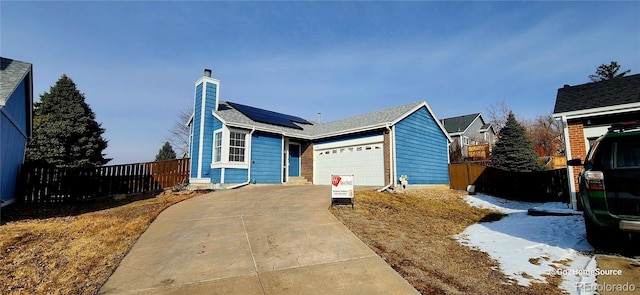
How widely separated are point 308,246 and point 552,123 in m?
47.9

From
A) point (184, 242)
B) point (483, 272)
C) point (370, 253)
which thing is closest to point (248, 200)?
point (184, 242)

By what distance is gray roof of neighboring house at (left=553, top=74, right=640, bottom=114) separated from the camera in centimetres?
900

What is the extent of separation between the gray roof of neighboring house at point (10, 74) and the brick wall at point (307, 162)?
42.8ft

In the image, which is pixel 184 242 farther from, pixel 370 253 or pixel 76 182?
pixel 76 182

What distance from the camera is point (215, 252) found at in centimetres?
509

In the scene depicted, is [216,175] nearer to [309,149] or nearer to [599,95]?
[309,149]

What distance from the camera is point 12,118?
1050 centimetres

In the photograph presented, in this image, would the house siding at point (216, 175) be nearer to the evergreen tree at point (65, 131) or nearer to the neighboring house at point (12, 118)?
the neighboring house at point (12, 118)

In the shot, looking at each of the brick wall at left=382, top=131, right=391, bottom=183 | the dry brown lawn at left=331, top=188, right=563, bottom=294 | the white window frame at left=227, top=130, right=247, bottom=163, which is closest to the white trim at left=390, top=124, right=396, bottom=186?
the brick wall at left=382, top=131, right=391, bottom=183

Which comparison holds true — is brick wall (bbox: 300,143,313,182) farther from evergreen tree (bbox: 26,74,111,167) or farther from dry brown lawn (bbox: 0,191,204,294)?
evergreen tree (bbox: 26,74,111,167)

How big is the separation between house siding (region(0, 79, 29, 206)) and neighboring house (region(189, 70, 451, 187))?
6.32 meters

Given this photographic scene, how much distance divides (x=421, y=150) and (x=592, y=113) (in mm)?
8003

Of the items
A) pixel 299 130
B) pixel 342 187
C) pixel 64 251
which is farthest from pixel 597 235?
pixel 299 130

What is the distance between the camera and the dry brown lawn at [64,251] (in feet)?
13.2
